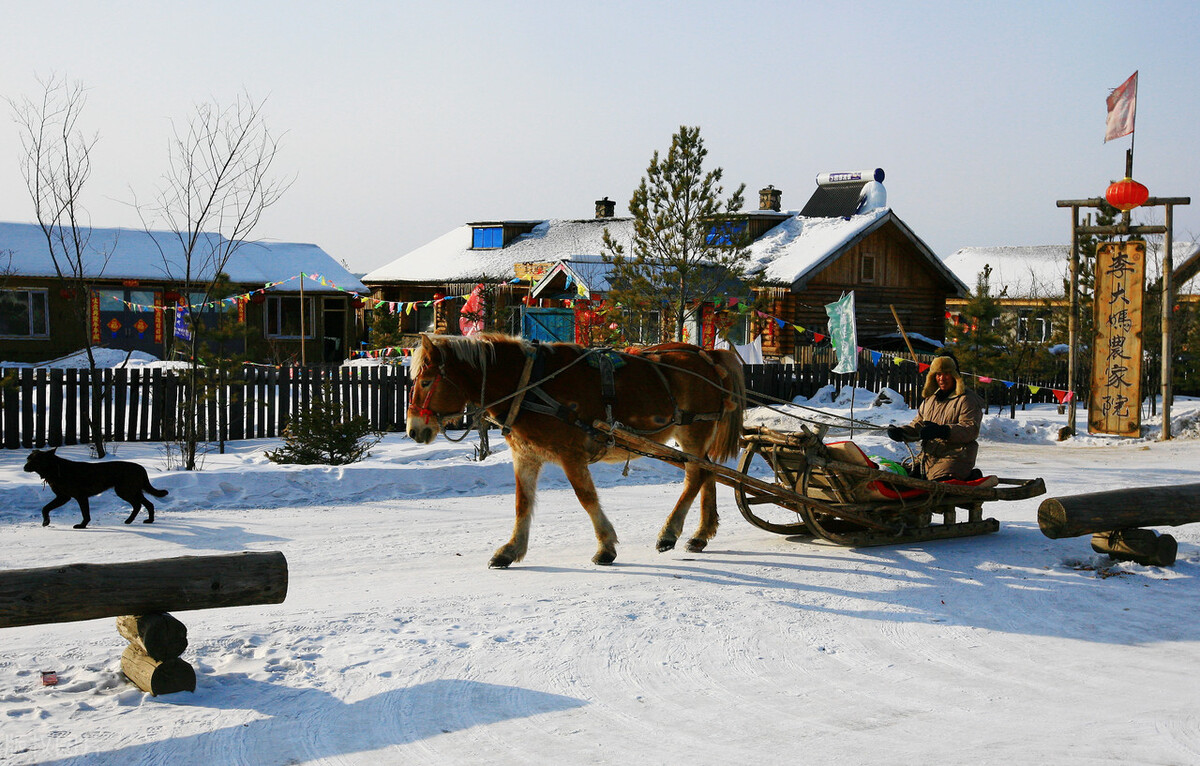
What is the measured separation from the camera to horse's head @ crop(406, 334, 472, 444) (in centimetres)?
714

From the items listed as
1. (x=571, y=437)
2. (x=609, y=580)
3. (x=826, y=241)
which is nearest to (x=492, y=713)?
(x=609, y=580)

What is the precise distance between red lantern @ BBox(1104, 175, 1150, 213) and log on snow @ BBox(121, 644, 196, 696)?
16.2 meters

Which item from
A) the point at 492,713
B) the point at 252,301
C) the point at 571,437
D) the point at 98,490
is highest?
the point at 252,301

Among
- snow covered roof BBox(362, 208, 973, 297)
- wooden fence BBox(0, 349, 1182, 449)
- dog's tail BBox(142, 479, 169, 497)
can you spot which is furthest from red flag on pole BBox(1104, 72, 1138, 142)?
dog's tail BBox(142, 479, 169, 497)

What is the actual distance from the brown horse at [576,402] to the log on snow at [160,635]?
8.38 ft

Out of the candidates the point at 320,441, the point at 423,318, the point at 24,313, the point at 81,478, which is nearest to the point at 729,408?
the point at 81,478

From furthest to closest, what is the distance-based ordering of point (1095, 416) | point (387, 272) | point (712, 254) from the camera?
point (387, 272) → point (712, 254) → point (1095, 416)

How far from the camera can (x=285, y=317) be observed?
31984mm

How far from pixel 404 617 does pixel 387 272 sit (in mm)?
33898

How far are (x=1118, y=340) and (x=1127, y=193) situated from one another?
2468 millimetres

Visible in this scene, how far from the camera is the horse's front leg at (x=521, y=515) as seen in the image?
299 inches

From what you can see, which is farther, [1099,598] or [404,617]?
[1099,598]

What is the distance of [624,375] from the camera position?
26.1 feet

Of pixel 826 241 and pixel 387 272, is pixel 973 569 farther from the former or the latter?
pixel 387 272
